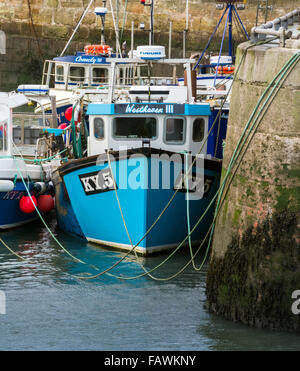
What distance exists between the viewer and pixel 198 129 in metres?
13.2

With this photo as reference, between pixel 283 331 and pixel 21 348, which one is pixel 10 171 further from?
pixel 283 331

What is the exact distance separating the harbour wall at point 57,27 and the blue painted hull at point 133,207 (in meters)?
23.7

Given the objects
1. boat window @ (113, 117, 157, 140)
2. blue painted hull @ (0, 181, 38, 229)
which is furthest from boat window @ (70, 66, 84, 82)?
boat window @ (113, 117, 157, 140)

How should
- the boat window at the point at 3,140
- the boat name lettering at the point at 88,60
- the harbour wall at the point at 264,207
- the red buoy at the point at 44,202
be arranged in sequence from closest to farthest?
the harbour wall at the point at 264,207 → the boat window at the point at 3,140 → the red buoy at the point at 44,202 → the boat name lettering at the point at 88,60

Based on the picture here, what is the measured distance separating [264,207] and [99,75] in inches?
601

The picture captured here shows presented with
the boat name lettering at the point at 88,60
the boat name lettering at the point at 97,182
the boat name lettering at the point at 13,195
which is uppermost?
the boat name lettering at the point at 88,60

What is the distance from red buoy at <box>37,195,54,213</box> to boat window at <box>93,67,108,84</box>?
8796mm

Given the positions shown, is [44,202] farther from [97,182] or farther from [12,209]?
[97,182]

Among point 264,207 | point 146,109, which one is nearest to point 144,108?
point 146,109

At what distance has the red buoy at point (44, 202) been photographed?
14688mm

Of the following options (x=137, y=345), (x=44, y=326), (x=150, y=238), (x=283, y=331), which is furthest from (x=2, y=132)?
(x=283, y=331)

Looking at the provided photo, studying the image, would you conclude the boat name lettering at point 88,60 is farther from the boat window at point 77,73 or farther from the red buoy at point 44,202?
the red buoy at point 44,202

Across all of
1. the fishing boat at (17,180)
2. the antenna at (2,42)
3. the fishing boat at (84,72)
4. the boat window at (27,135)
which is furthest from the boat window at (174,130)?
the antenna at (2,42)

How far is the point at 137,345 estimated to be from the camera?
8773 millimetres
